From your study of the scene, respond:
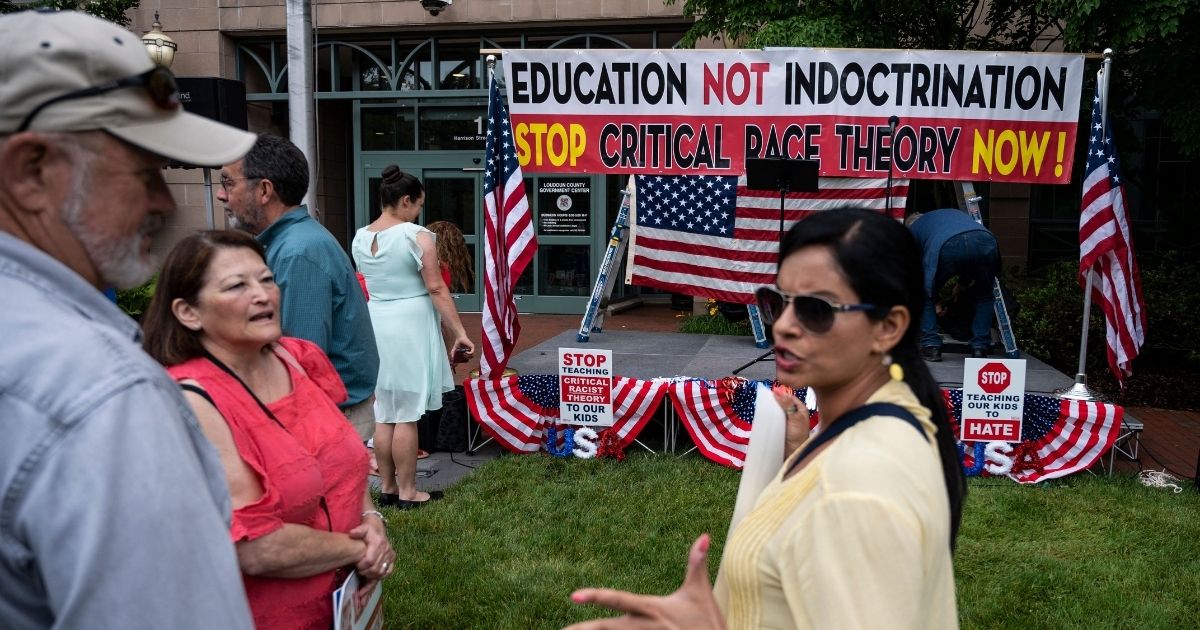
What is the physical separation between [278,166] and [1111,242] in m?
5.85

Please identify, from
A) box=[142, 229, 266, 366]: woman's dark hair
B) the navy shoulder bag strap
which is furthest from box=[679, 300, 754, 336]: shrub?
the navy shoulder bag strap

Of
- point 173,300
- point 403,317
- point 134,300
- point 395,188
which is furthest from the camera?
point 134,300

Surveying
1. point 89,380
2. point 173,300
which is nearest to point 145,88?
point 89,380

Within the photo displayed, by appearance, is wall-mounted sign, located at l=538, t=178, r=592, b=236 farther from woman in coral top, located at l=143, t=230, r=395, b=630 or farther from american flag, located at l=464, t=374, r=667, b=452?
woman in coral top, located at l=143, t=230, r=395, b=630

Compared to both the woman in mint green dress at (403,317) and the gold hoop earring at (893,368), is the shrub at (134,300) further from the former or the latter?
the gold hoop earring at (893,368)

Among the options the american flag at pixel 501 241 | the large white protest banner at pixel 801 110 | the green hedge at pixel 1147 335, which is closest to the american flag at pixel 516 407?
the american flag at pixel 501 241

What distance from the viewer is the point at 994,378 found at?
6.16 m

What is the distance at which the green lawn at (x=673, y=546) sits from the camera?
4328 mm

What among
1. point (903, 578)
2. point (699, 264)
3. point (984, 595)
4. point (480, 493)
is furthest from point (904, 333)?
point (699, 264)

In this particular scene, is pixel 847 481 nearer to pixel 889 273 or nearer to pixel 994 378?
pixel 889 273

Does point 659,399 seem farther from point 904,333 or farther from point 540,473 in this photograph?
point 904,333

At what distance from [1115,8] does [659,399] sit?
5301 millimetres

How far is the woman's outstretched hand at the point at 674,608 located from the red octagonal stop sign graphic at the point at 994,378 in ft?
17.0

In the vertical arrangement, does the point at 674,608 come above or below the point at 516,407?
above
